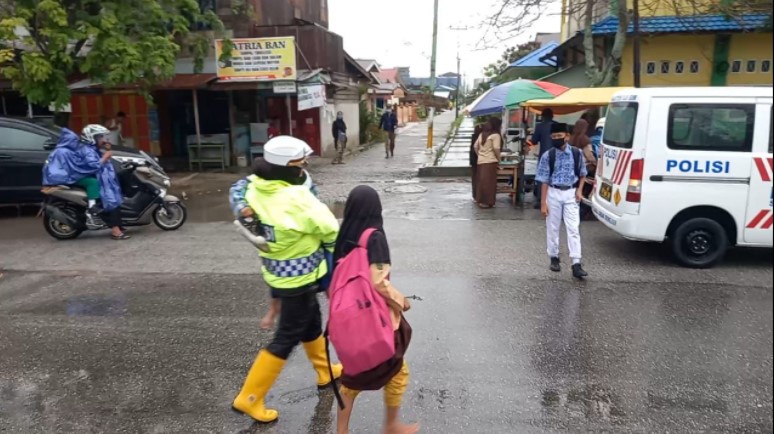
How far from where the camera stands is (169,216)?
9.32 metres

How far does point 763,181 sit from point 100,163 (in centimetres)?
818

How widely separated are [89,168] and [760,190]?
27.4 ft

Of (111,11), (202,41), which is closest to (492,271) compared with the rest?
(111,11)

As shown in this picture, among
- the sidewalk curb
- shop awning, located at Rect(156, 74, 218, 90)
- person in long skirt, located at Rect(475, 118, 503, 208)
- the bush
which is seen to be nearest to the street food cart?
person in long skirt, located at Rect(475, 118, 503, 208)

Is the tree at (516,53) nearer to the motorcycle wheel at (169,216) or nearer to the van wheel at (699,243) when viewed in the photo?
the motorcycle wheel at (169,216)

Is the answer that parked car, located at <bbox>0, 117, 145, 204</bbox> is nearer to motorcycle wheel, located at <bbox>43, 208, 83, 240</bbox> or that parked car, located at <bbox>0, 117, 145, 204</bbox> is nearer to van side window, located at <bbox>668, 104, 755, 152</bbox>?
motorcycle wheel, located at <bbox>43, 208, 83, 240</bbox>

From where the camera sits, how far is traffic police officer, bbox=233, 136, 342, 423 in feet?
11.4

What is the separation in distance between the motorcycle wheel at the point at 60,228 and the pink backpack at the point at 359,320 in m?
7.03

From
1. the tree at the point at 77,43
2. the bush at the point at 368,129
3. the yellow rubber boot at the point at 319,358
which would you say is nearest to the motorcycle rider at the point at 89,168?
the tree at the point at 77,43

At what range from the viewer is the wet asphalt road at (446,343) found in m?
3.83

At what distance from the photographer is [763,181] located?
6.33 m

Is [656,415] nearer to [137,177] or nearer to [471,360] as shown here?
[471,360]

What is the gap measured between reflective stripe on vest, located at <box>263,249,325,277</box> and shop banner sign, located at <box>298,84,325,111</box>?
40.8 ft

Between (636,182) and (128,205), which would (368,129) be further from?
(636,182)
